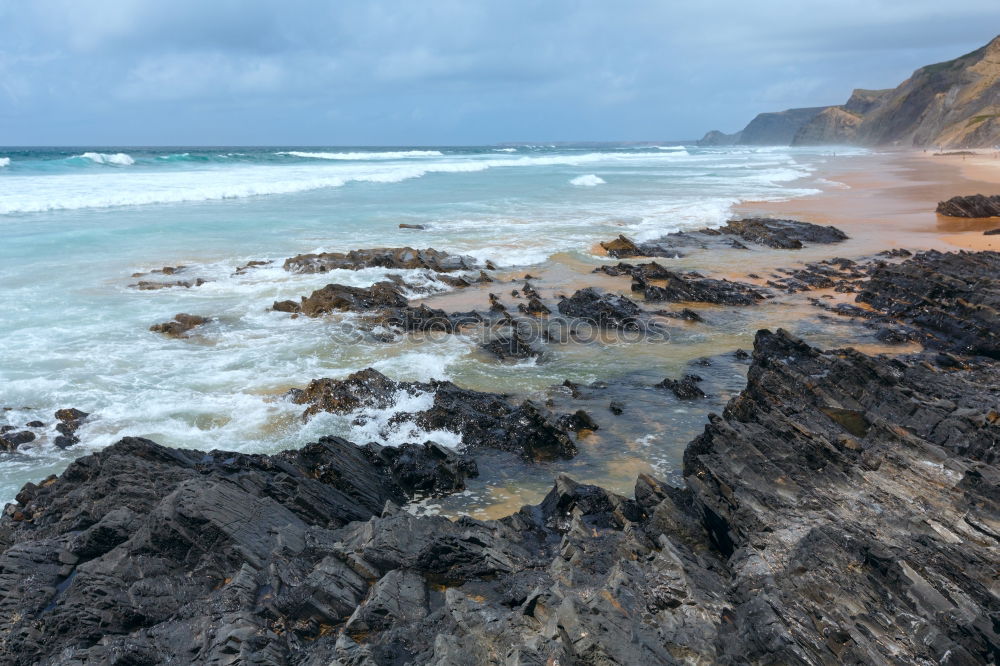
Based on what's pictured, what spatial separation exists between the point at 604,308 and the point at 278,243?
→ 1608 cm

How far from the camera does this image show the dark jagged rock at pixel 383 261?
21.6 meters

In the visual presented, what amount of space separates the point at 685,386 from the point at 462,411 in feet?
13.6

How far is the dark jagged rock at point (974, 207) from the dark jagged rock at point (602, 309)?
69.0 ft

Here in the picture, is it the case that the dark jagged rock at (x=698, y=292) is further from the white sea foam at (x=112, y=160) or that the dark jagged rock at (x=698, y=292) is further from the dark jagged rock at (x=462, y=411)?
the white sea foam at (x=112, y=160)

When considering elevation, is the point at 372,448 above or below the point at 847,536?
below

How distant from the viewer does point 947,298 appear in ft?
50.3

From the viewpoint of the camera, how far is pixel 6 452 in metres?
9.74

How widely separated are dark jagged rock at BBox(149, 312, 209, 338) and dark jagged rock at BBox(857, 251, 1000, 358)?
1666cm

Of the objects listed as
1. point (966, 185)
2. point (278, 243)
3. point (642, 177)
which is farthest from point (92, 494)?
point (642, 177)

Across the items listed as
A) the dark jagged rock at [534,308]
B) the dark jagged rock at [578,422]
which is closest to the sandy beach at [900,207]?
the dark jagged rock at [534,308]

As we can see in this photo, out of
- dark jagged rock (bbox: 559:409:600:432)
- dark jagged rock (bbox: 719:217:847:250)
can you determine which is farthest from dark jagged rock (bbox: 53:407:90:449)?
dark jagged rock (bbox: 719:217:847:250)

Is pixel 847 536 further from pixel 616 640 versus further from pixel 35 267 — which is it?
pixel 35 267

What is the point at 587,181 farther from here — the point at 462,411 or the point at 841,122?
the point at 841,122

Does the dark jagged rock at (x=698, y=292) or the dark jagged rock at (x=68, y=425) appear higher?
the dark jagged rock at (x=698, y=292)
